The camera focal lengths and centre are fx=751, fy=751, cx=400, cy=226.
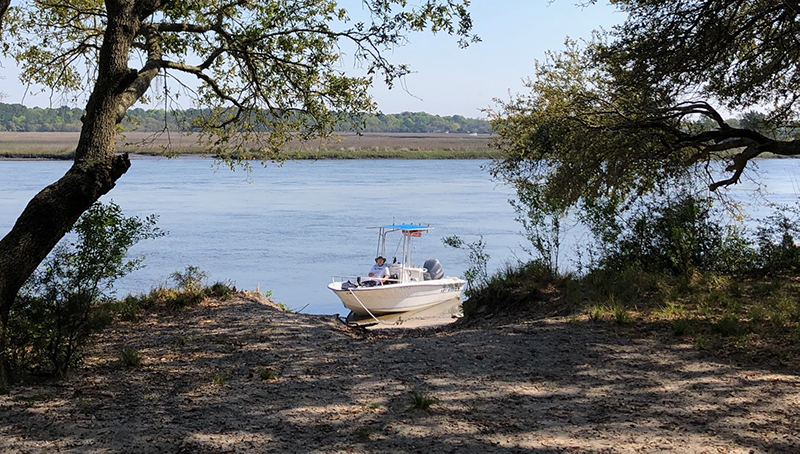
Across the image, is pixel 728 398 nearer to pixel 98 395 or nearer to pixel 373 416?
pixel 373 416

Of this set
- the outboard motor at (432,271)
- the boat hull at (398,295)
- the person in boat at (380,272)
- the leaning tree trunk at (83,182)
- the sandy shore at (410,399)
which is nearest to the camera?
the sandy shore at (410,399)

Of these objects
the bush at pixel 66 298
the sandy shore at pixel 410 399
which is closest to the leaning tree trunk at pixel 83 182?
the bush at pixel 66 298

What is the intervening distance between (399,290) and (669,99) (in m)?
11.0

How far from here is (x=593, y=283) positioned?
399 inches

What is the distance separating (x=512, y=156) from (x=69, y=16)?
7770 mm

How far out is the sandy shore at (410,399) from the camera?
486cm

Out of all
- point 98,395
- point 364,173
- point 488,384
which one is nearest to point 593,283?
point 488,384

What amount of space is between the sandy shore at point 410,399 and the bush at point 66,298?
1.11 feet

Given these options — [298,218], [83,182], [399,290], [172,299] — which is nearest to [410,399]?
[83,182]

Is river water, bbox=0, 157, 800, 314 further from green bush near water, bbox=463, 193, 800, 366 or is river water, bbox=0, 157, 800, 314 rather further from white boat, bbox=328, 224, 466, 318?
green bush near water, bbox=463, 193, 800, 366

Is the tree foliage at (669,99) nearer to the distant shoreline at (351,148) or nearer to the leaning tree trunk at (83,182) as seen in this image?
the leaning tree trunk at (83,182)

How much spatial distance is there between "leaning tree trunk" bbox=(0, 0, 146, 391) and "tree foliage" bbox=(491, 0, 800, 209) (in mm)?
6017

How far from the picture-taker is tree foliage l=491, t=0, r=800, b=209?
9930mm

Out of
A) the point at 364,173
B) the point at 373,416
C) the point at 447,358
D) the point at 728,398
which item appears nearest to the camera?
the point at 373,416
